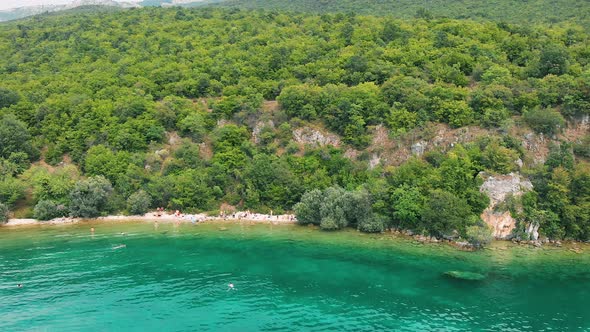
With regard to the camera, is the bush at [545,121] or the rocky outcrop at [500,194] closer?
the rocky outcrop at [500,194]

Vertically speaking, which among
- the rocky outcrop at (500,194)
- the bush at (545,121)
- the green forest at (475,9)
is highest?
the green forest at (475,9)

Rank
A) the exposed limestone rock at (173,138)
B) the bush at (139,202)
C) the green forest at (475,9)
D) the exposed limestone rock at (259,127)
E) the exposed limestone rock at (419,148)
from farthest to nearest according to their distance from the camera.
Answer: the green forest at (475,9)
the exposed limestone rock at (173,138)
the exposed limestone rock at (259,127)
the bush at (139,202)
the exposed limestone rock at (419,148)

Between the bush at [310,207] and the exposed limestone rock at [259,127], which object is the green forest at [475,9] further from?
the bush at [310,207]

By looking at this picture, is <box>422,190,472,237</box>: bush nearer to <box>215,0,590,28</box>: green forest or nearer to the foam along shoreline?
the foam along shoreline

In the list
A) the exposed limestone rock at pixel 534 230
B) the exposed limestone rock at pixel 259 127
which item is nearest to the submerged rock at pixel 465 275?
the exposed limestone rock at pixel 534 230

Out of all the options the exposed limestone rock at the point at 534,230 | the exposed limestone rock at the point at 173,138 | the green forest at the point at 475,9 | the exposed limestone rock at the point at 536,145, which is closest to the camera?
the exposed limestone rock at the point at 534,230

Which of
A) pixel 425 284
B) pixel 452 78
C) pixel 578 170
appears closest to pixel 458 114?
pixel 452 78

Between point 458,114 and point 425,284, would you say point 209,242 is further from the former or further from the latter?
point 458,114

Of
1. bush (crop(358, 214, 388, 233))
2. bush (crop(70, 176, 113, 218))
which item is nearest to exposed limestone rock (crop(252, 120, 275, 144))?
bush (crop(70, 176, 113, 218))

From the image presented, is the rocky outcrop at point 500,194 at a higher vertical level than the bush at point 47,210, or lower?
higher
